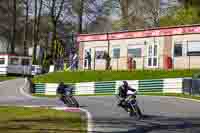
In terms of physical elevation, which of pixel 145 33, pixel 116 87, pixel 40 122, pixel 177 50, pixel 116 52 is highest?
pixel 145 33

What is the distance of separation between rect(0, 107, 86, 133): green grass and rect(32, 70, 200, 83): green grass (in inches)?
736

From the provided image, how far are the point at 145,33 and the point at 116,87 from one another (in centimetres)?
806

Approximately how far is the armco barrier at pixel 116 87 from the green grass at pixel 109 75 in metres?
2.18

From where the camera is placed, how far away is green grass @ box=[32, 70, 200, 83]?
4059 centimetres

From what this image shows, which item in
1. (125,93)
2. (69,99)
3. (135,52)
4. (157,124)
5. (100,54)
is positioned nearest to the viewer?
(157,124)

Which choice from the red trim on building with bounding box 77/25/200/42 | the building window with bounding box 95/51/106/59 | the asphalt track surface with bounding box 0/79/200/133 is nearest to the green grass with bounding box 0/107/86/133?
the asphalt track surface with bounding box 0/79/200/133

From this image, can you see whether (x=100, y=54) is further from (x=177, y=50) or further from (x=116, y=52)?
(x=177, y=50)

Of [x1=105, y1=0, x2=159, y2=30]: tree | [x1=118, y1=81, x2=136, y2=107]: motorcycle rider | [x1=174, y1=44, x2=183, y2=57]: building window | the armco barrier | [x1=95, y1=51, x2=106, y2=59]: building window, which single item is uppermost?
[x1=105, y1=0, x2=159, y2=30]: tree

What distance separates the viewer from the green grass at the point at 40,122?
16169 millimetres

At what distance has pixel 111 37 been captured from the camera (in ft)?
165

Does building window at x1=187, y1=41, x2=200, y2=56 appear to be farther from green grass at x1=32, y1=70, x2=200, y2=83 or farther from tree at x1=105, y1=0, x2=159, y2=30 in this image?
tree at x1=105, y1=0, x2=159, y2=30

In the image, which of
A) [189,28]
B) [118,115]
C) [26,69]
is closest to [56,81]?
[189,28]

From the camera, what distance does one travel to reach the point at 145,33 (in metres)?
46.8

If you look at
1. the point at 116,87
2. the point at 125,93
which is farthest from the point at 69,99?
the point at 116,87
